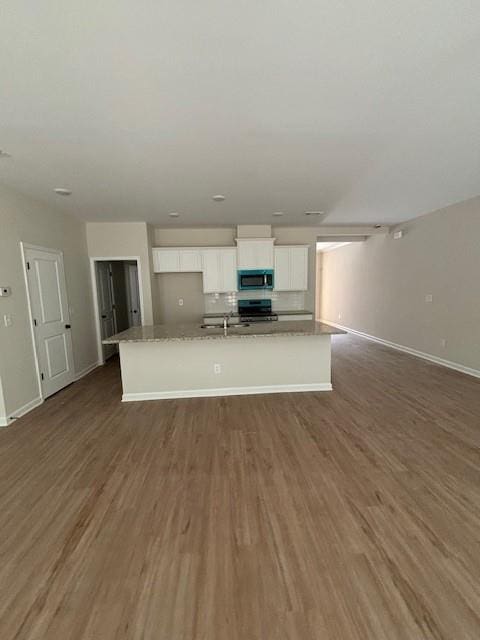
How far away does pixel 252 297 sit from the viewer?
6.00m

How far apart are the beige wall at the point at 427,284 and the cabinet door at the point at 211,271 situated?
3.79 metres

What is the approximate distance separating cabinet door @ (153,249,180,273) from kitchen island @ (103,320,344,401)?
2.14 meters

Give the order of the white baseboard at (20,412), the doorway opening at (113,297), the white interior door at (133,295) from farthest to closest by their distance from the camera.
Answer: the white interior door at (133,295), the doorway opening at (113,297), the white baseboard at (20,412)

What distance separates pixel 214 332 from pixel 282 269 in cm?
280

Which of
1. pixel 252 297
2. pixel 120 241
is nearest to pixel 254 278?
pixel 252 297

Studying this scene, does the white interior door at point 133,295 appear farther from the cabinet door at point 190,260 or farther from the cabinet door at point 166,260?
the cabinet door at point 190,260

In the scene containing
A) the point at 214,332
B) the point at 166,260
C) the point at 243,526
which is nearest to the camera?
the point at 243,526

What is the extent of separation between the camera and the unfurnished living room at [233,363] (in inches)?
50.3

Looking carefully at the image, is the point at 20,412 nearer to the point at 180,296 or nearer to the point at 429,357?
the point at 180,296

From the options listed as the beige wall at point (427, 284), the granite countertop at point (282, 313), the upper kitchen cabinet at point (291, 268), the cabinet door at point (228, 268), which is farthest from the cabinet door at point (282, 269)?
the beige wall at point (427, 284)

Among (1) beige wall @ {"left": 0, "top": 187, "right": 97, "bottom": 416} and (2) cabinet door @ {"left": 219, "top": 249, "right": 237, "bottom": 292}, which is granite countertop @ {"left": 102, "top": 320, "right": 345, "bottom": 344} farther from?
(2) cabinet door @ {"left": 219, "top": 249, "right": 237, "bottom": 292}

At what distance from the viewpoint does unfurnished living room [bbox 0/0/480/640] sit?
1276 mm

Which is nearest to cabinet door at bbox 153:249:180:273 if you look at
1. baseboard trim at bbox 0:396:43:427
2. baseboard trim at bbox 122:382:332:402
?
baseboard trim at bbox 122:382:332:402

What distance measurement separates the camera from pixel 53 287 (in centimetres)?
403
